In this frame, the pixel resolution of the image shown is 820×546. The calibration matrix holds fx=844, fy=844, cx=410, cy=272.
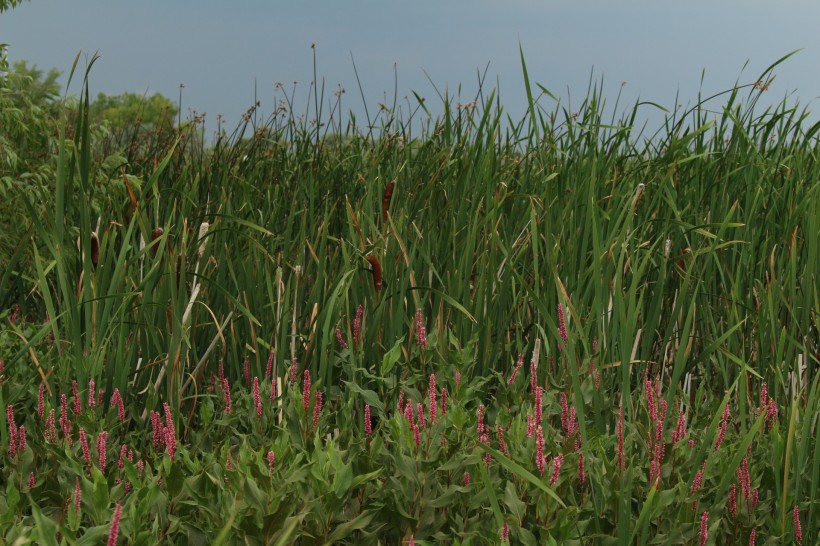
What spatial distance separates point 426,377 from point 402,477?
77 cm

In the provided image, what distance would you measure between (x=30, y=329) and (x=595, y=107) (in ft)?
9.67

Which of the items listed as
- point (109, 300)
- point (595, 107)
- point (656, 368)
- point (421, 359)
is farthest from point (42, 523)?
point (595, 107)

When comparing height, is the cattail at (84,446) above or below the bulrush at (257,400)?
below

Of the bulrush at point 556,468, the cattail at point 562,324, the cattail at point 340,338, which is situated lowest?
the bulrush at point 556,468

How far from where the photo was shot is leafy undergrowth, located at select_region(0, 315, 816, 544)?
5.89ft

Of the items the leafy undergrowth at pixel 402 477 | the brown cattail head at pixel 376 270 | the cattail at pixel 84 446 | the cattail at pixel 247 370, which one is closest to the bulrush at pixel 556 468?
the leafy undergrowth at pixel 402 477

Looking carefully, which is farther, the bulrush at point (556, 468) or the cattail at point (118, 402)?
the cattail at point (118, 402)

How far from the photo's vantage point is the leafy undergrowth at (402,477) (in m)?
1.80

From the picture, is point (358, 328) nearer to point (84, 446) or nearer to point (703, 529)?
point (84, 446)

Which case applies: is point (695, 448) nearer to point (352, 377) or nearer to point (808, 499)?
point (808, 499)

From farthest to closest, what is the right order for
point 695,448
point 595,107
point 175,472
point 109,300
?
point 595,107, point 109,300, point 695,448, point 175,472

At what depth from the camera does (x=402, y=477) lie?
6.49 feet

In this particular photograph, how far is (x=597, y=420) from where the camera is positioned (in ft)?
7.80

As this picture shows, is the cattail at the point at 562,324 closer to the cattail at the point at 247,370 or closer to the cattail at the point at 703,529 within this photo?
the cattail at the point at 703,529
